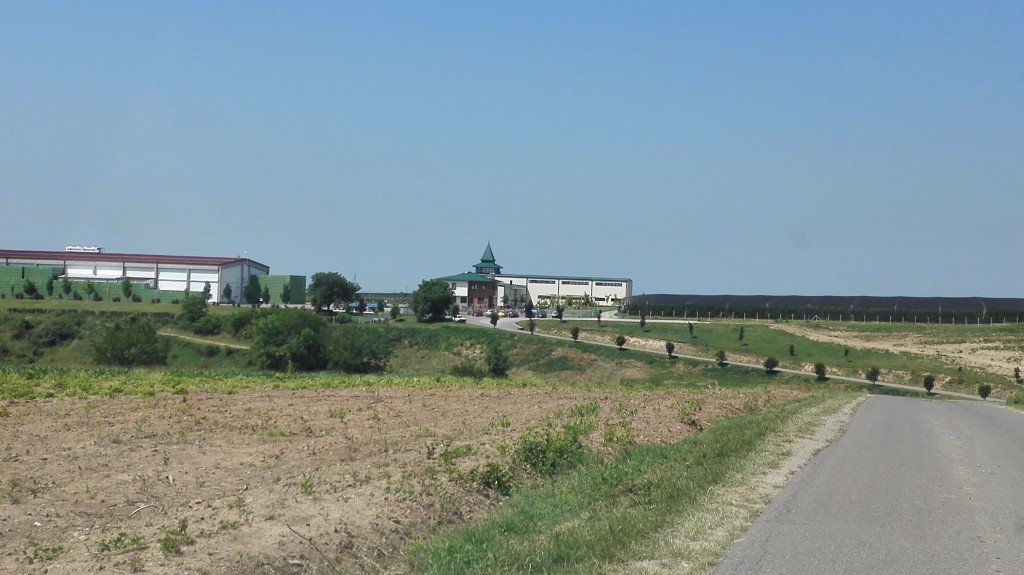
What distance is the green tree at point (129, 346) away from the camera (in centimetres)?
6656

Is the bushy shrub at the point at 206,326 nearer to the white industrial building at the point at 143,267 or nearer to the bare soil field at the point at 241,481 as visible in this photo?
the white industrial building at the point at 143,267

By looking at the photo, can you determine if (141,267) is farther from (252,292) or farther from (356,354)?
(356,354)

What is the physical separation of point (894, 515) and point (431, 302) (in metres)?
108

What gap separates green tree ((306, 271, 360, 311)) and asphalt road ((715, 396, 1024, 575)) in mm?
111284

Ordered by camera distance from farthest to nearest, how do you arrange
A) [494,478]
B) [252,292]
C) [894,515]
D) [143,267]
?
[252,292] < [143,267] < [494,478] < [894,515]

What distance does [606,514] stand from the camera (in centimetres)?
1089

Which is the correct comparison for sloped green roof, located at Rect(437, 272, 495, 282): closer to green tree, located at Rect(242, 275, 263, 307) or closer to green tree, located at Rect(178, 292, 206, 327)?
green tree, located at Rect(242, 275, 263, 307)

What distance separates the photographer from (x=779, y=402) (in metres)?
31.5

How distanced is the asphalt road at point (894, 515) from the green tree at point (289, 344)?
55.7m

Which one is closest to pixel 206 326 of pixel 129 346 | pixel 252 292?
pixel 129 346

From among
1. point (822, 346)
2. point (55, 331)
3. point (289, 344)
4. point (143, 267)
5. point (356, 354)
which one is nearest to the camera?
point (356, 354)

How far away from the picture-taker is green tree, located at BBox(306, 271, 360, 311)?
125 metres

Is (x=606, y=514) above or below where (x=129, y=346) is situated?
above

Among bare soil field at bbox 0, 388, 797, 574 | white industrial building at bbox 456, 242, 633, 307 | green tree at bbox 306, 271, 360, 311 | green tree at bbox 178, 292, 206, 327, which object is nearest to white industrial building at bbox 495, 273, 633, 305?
white industrial building at bbox 456, 242, 633, 307
